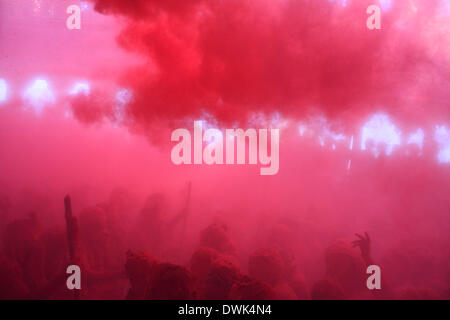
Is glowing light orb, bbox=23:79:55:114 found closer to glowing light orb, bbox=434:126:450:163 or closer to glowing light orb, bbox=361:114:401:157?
glowing light orb, bbox=361:114:401:157

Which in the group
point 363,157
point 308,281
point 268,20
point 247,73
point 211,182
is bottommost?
point 308,281

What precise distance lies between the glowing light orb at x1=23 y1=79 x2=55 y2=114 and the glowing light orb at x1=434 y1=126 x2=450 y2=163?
65.3ft

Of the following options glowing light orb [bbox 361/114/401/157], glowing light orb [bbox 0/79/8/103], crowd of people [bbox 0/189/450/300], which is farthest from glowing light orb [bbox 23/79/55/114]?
glowing light orb [bbox 361/114/401/157]

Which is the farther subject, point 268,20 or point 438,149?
point 438,149

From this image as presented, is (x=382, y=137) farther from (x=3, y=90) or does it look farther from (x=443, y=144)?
(x=3, y=90)

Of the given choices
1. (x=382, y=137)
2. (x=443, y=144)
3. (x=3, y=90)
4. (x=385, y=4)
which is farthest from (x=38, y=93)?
(x=443, y=144)

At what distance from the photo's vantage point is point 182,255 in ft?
30.6

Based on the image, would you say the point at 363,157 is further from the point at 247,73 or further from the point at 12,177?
the point at 12,177

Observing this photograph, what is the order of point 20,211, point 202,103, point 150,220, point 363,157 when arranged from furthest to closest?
point 363,157 < point 20,211 < point 150,220 < point 202,103

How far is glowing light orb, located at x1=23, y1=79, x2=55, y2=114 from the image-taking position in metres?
17.0

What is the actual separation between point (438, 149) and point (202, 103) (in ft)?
39.1

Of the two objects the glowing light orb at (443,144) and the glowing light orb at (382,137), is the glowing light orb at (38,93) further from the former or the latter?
the glowing light orb at (443,144)
